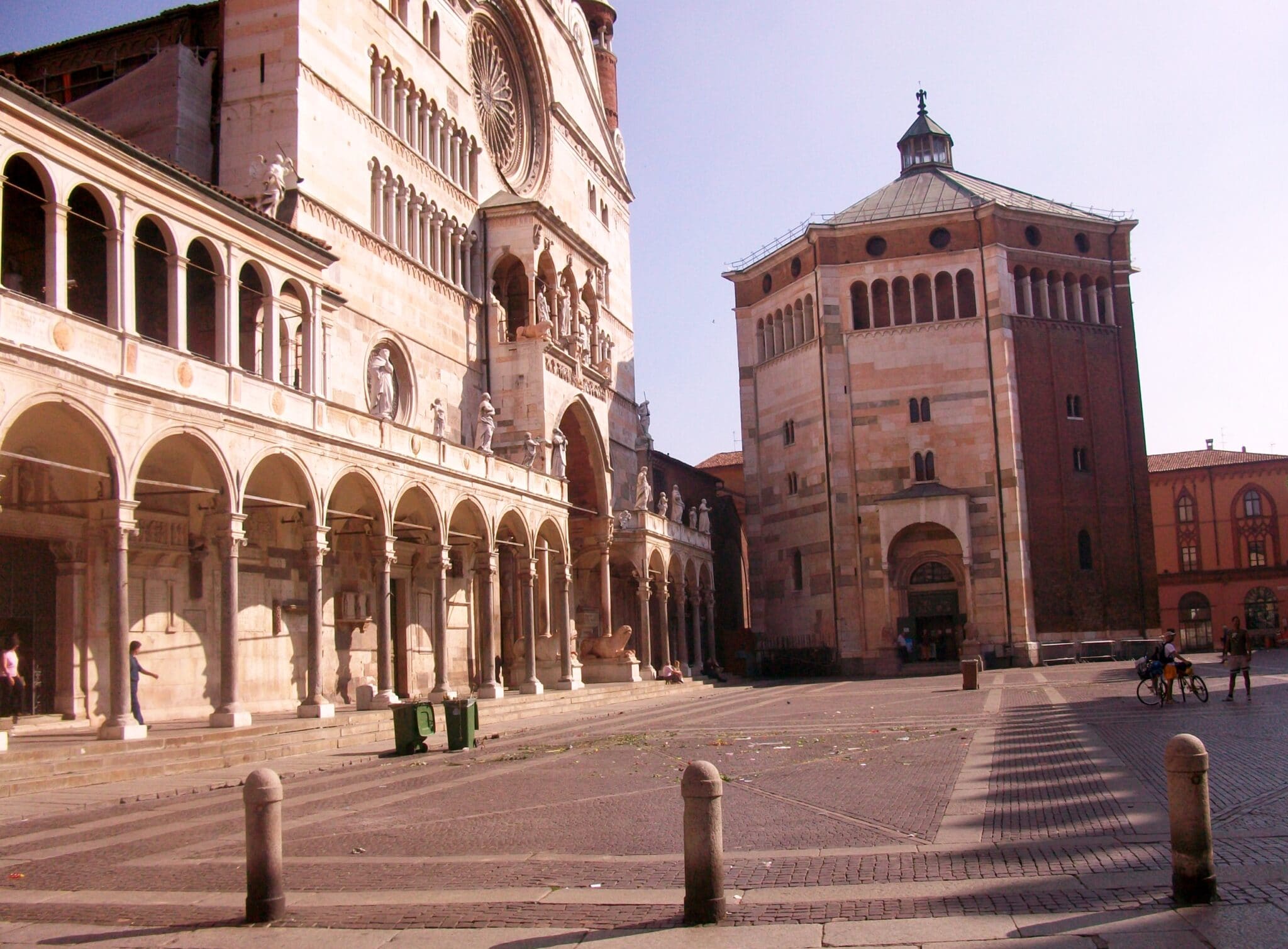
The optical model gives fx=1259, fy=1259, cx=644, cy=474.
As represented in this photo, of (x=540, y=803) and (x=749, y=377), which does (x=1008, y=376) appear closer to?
(x=749, y=377)

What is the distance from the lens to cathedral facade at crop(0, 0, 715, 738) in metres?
20.7

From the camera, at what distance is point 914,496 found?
56.7 meters

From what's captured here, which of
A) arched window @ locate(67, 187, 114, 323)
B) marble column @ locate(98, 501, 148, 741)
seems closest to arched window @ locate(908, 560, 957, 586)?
arched window @ locate(67, 187, 114, 323)

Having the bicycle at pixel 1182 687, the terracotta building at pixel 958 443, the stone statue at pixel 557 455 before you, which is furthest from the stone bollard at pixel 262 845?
the terracotta building at pixel 958 443

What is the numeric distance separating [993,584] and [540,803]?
44991mm

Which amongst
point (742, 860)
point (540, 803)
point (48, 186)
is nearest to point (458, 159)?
point (48, 186)

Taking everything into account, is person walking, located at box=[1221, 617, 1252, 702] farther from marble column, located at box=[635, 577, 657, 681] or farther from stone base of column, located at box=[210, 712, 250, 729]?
marble column, located at box=[635, 577, 657, 681]

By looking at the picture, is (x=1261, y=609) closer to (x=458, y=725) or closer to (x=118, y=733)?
(x=458, y=725)

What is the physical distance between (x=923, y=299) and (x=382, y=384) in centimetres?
3667

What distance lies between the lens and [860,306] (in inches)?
2370

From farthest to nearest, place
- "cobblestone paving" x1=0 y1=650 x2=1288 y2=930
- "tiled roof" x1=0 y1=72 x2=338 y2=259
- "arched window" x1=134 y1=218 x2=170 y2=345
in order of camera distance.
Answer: "arched window" x1=134 y1=218 x2=170 y2=345
"tiled roof" x1=0 y1=72 x2=338 y2=259
"cobblestone paving" x1=0 y1=650 x2=1288 y2=930

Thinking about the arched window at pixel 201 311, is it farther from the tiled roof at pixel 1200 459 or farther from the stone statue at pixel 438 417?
the tiled roof at pixel 1200 459

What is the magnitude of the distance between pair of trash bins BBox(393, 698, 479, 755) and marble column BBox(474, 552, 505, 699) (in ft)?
33.0

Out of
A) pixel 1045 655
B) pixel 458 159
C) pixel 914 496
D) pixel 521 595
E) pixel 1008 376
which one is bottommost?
pixel 1045 655
